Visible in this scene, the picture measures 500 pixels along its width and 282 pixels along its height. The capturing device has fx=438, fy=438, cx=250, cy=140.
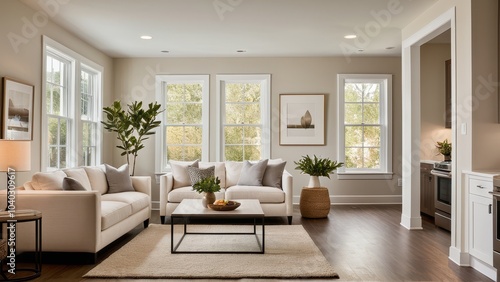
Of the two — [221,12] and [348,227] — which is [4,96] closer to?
[221,12]

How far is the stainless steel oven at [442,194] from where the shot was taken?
18.0ft

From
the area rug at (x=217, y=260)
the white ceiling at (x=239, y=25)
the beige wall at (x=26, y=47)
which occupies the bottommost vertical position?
the area rug at (x=217, y=260)

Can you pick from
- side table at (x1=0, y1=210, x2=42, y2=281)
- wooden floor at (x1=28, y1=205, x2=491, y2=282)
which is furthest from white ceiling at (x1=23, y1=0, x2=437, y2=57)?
wooden floor at (x1=28, y1=205, x2=491, y2=282)

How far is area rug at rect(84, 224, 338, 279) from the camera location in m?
3.65

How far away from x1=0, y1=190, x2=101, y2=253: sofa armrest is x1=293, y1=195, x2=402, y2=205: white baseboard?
4.39 metres

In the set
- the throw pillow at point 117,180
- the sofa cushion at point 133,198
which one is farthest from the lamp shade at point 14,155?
the throw pillow at point 117,180

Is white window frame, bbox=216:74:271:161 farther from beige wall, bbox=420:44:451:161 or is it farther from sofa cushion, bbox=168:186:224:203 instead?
beige wall, bbox=420:44:451:161

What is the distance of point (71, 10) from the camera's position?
16.5 ft

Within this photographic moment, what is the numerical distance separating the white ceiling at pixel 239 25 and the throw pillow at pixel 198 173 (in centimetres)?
191

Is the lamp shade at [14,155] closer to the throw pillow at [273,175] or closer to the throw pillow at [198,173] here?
the throw pillow at [198,173]

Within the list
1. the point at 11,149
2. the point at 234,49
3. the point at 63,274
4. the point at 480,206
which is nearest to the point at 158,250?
the point at 63,274

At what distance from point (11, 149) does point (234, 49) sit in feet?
14.1

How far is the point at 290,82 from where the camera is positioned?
7.79m

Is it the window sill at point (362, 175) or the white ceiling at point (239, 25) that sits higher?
the white ceiling at point (239, 25)
